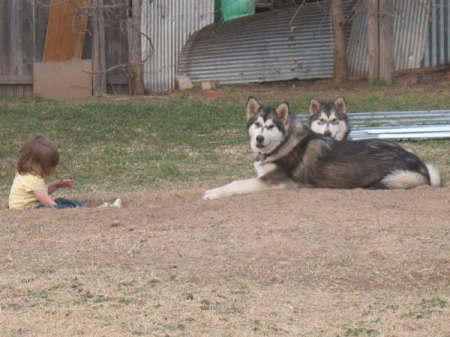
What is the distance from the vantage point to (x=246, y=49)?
20078 millimetres

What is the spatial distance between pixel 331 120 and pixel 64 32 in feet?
33.1

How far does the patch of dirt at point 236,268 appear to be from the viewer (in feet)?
16.5

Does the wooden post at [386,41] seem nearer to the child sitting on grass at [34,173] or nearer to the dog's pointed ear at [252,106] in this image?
the dog's pointed ear at [252,106]

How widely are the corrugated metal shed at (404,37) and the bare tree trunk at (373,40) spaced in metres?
0.81

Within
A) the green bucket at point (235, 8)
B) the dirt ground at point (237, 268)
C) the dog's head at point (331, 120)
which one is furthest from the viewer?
the green bucket at point (235, 8)

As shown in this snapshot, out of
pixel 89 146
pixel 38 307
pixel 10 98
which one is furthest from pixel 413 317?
pixel 10 98

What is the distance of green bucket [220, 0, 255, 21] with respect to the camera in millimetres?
19156

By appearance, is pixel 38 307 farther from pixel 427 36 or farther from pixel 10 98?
pixel 427 36

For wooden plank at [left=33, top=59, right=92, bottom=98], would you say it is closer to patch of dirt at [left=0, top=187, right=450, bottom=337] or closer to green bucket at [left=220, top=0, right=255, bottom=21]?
green bucket at [left=220, top=0, right=255, bottom=21]

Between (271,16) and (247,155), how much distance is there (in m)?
7.97

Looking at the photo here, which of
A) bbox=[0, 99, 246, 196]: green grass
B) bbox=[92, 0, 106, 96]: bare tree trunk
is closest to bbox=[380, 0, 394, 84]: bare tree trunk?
bbox=[0, 99, 246, 196]: green grass

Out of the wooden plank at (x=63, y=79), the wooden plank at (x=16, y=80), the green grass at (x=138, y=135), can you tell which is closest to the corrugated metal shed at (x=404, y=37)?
the green grass at (x=138, y=135)

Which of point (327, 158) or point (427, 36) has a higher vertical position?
point (427, 36)

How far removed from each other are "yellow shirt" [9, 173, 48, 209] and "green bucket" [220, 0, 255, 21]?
37.8 feet
